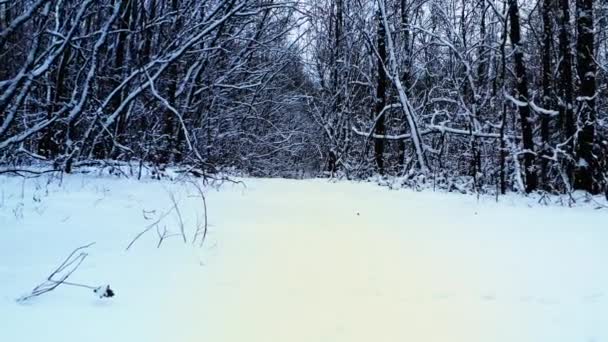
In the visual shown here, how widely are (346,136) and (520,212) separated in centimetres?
1108

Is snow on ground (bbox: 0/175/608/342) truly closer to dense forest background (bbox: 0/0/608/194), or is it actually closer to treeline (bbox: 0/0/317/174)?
treeline (bbox: 0/0/317/174)

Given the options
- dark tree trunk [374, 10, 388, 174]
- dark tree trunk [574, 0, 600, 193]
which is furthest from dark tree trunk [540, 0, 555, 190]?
dark tree trunk [374, 10, 388, 174]

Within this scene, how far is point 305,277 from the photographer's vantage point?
7.22 ft

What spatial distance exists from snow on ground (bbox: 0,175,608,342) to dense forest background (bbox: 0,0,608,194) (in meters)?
2.71

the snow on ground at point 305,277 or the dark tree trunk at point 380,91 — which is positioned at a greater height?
the dark tree trunk at point 380,91

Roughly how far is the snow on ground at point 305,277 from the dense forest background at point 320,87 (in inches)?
107

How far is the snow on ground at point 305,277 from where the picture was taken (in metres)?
1.58

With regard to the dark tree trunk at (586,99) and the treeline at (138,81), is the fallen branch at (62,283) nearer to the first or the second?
the treeline at (138,81)

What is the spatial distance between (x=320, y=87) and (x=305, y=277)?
17.0 metres

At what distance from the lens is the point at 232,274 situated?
2.22 m

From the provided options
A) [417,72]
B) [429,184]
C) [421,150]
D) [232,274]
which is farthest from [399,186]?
[417,72]

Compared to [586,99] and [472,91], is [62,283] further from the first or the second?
[472,91]

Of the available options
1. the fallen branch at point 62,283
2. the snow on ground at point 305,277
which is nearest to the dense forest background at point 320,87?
the snow on ground at point 305,277

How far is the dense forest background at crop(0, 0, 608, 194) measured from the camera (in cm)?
692
